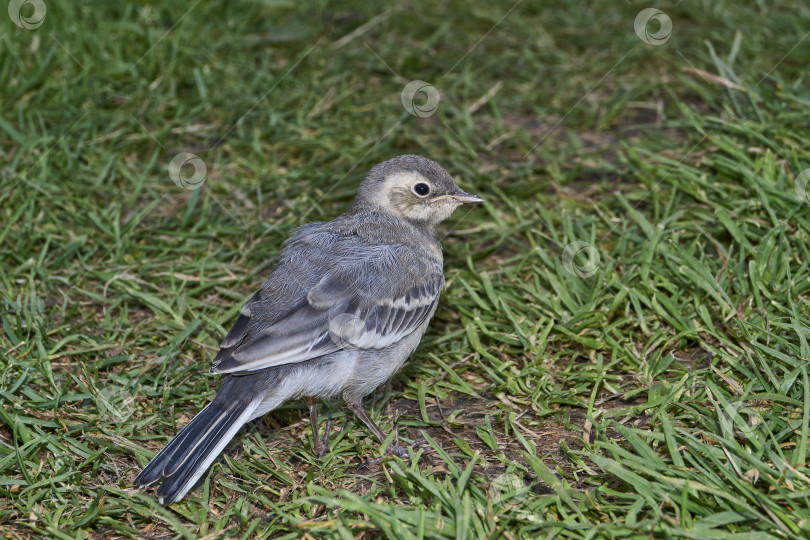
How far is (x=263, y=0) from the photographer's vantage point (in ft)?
27.8

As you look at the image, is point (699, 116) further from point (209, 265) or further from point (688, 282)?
point (209, 265)

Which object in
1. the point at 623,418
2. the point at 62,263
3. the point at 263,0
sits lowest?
the point at 623,418

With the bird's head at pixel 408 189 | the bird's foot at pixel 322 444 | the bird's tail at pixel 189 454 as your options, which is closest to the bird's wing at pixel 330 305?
the bird's tail at pixel 189 454

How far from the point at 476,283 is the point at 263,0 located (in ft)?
14.5

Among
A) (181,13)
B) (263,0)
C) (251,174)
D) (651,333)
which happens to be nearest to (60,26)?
(181,13)

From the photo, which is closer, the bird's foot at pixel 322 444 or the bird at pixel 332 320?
the bird at pixel 332 320

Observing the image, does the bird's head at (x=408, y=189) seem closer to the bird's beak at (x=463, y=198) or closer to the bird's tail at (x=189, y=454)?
the bird's beak at (x=463, y=198)

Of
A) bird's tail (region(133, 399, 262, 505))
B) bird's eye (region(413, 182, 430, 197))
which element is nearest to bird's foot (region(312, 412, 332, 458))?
bird's tail (region(133, 399, 262, 505))

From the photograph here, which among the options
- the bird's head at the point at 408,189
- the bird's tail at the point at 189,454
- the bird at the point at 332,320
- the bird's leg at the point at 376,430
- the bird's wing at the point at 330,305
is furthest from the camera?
the bird's head at the point at 408,189

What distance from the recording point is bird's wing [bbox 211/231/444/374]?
4.24m

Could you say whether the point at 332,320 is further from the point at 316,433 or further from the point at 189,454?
the point at 189,454

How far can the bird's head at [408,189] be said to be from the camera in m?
5.13

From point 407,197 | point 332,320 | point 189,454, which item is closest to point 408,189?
point 407,197

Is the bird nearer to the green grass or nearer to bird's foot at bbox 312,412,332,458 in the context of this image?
bird's foot at bbox 312,412,332,458
